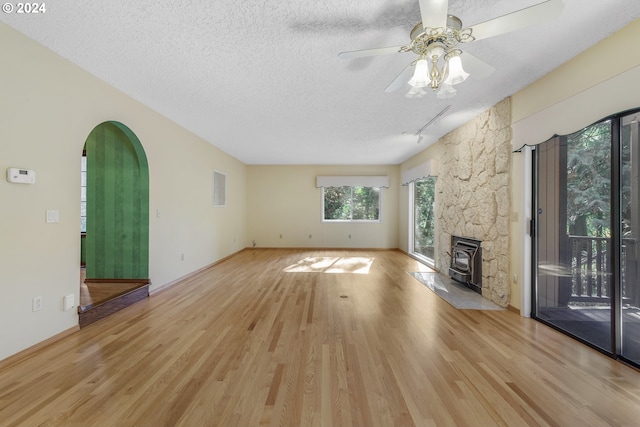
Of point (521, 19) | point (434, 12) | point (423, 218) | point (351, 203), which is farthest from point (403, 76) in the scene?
point (351, 203)

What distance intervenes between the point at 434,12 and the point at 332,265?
4.91 m

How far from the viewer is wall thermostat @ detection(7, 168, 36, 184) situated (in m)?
2.03

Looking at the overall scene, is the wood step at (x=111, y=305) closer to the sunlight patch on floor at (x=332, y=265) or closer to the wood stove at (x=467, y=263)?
the sunlight patch on floor at (x=332, y=265)

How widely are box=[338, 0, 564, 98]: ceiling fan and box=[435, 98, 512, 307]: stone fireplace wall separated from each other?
1.75 meters

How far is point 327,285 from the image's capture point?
13.9 feet

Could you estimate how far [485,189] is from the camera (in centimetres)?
368

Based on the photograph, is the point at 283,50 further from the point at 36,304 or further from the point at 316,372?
the point at 36,304

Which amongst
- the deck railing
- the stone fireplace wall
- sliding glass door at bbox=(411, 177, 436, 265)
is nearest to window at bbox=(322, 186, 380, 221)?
sliding glass door at bbox=(411, 177, 436, 265)

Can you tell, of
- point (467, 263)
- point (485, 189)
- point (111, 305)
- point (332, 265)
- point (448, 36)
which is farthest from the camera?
point (332, 265)

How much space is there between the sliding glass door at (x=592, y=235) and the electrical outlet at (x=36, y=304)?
484 cm

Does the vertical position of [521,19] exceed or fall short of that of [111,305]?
it exceeds it

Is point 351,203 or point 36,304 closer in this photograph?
point 36,304

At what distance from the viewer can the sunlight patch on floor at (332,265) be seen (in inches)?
209

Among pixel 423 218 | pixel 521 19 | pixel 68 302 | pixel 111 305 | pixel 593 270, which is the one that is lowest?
pixel 111 305
